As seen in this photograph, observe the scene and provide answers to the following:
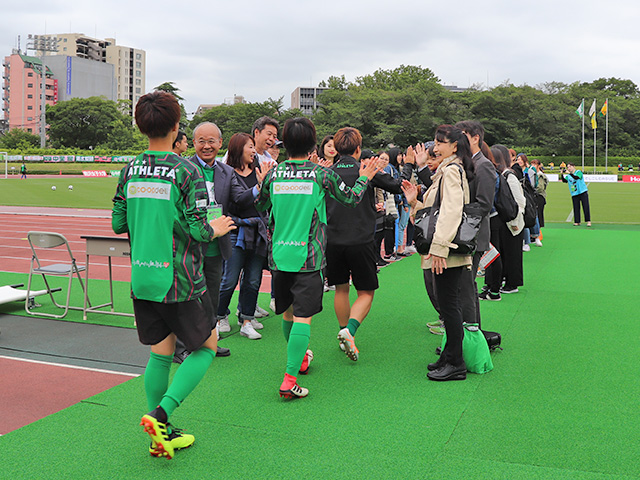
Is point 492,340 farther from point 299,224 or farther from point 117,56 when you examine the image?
point 117,56

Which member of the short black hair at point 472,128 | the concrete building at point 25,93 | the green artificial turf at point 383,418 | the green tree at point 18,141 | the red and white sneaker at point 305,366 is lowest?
the green artificial turf at point 383,418

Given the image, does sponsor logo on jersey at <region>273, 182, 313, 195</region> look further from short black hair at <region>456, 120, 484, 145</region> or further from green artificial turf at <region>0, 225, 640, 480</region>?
short black hair at <region>456, 120, 484, 145</region>

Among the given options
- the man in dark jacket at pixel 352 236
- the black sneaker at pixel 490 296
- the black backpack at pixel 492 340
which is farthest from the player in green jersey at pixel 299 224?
the black sneaker at pixel 490 296

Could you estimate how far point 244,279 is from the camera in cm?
594

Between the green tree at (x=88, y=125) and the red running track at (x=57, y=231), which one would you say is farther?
the green tree at (x=88, y=125)

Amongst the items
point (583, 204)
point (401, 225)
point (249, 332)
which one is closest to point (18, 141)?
point (583, 204)

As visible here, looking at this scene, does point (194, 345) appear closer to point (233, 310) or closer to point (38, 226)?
point (233, 310)

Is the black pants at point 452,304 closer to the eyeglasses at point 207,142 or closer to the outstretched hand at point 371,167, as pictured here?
the outstretched hand at point 371,167

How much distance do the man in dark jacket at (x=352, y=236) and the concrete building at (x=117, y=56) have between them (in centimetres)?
13285

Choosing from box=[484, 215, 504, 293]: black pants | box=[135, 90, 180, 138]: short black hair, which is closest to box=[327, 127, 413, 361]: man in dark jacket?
box=[135, 90, 180, 138]: short black hair

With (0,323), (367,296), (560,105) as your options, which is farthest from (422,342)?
(560,105)

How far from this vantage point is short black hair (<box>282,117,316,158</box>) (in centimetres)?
417

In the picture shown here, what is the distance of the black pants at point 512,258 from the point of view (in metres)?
7.91

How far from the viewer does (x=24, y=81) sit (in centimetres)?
11056
